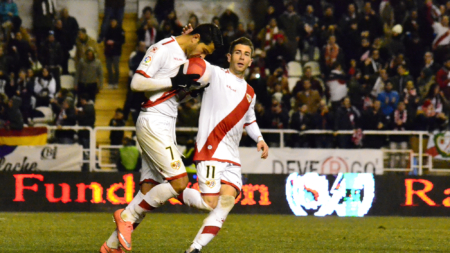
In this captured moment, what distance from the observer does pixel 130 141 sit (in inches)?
590

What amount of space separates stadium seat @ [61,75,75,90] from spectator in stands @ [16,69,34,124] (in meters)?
1.02

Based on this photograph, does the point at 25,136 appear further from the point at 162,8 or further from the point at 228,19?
the point at 228,19

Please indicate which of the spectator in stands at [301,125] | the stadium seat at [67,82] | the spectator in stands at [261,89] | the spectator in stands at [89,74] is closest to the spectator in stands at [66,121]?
the spectator in stands at [89,74]

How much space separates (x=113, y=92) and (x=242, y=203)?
5.95 meters

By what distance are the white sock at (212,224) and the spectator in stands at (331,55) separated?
38.3 feet

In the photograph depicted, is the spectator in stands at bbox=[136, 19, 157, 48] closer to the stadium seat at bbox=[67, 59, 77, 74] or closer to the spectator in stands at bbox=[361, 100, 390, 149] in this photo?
the stadium seat at bbox=[67, 59, 77, 74]

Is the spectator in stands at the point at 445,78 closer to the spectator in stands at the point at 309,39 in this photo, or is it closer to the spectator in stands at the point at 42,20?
the spectator in stands at the point at 309,39

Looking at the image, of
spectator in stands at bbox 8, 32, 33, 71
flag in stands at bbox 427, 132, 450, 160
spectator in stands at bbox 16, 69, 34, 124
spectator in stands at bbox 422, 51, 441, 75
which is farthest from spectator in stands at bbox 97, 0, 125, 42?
flag in stands at bbox 427, 132, 450, 160

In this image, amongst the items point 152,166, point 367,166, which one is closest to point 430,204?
point 367,166

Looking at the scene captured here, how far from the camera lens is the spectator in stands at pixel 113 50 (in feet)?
58.6

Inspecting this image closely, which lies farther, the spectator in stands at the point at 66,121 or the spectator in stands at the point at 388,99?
the spectator in stands at the point at 388,99

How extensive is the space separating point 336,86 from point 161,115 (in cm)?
1136

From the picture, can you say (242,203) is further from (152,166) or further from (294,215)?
(152,166)

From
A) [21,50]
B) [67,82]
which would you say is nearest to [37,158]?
[67,82]
